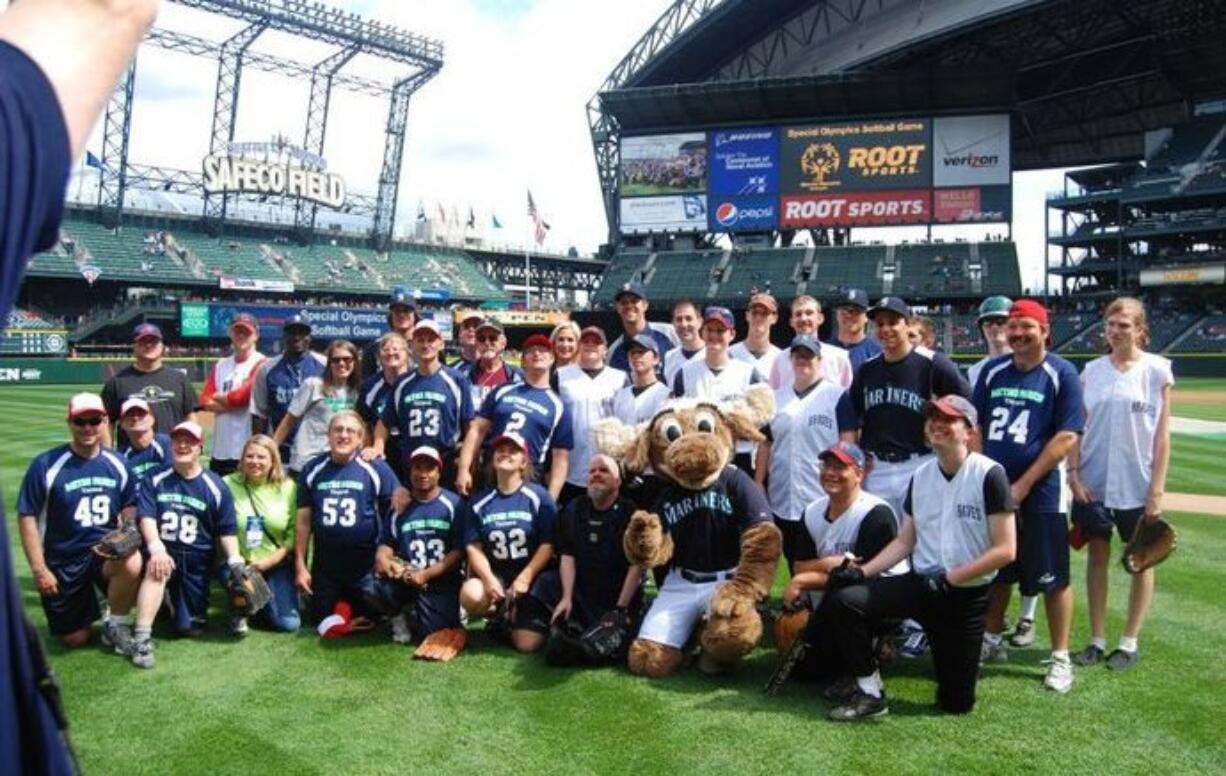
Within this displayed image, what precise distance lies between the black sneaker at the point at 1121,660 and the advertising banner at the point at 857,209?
1581 inches

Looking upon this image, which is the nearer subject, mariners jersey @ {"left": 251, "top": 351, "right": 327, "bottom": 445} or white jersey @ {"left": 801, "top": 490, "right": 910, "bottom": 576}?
white jersey @ {"left": 801, "top": 490, "right": 910, "bottom": 576}

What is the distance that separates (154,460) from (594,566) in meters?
3.19

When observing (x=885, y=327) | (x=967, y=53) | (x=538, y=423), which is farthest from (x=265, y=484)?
(x=967, y=53)

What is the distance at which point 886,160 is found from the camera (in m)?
42.5

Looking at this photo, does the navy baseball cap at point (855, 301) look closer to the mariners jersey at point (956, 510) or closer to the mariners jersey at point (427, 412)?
the mariners jersey at point (956, 510)

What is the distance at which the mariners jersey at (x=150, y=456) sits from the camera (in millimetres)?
5932

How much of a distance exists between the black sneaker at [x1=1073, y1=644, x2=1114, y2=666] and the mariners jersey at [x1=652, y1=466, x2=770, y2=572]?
187 centimetres

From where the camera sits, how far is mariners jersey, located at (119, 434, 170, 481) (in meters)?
5.93

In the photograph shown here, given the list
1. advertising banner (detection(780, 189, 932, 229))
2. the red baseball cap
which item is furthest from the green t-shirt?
advertising banner (detection(780, 189, 932, 229))

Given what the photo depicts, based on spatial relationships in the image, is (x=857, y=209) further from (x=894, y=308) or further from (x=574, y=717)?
(x=574, y=717)

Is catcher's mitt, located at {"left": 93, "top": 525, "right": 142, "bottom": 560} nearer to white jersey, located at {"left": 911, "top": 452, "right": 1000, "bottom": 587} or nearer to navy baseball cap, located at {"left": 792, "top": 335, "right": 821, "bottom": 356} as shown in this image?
navy baseball cap, located at {"left": 792, "top": 335, "right": 821, "bottom": 356}

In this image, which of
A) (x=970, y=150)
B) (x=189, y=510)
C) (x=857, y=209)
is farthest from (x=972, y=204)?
(x=189, y=510)

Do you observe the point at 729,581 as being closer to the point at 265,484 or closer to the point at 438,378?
the point at 438,378

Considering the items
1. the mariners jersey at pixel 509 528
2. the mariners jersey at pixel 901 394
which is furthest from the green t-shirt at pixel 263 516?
the mariners jersey at pixel 901 394
